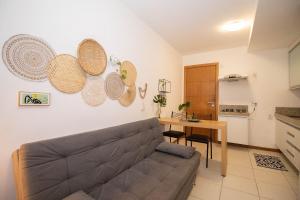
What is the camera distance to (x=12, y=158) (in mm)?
1116

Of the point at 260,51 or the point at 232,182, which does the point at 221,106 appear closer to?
the point at 260,51

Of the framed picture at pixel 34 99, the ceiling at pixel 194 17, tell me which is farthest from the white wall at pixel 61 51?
the ceiling at pixel 194 17

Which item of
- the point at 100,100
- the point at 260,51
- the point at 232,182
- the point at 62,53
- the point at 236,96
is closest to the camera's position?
the point at 62,53

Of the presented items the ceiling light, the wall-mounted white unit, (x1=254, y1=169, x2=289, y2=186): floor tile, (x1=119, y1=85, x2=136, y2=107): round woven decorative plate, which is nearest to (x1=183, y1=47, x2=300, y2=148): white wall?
the wall-mounted white unit

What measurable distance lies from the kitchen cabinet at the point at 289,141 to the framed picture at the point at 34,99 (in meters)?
3.29

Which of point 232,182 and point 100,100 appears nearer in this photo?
point 100,100

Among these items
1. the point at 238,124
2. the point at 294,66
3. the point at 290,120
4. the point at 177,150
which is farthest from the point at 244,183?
the point at 294,66

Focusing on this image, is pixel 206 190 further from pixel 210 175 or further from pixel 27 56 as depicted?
pixel 27 56

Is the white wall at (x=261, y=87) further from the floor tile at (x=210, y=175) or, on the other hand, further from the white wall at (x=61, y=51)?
the white wall at (x=61, y=51)

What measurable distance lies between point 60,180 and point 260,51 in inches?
178

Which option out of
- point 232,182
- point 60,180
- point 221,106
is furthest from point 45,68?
point 221,106

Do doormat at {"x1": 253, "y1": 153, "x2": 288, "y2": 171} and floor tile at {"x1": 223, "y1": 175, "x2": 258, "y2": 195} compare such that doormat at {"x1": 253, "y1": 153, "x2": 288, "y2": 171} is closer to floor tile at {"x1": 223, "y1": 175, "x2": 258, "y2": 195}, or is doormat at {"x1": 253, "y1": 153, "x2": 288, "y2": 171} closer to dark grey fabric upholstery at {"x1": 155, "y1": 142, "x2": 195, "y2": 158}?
floor tile at {"x1": 223, "y1": 175, "x2": 258, "y2": 195}

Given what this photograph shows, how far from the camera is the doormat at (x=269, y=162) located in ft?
8.77

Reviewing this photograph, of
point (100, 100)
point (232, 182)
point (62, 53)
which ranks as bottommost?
point (232, 182)
